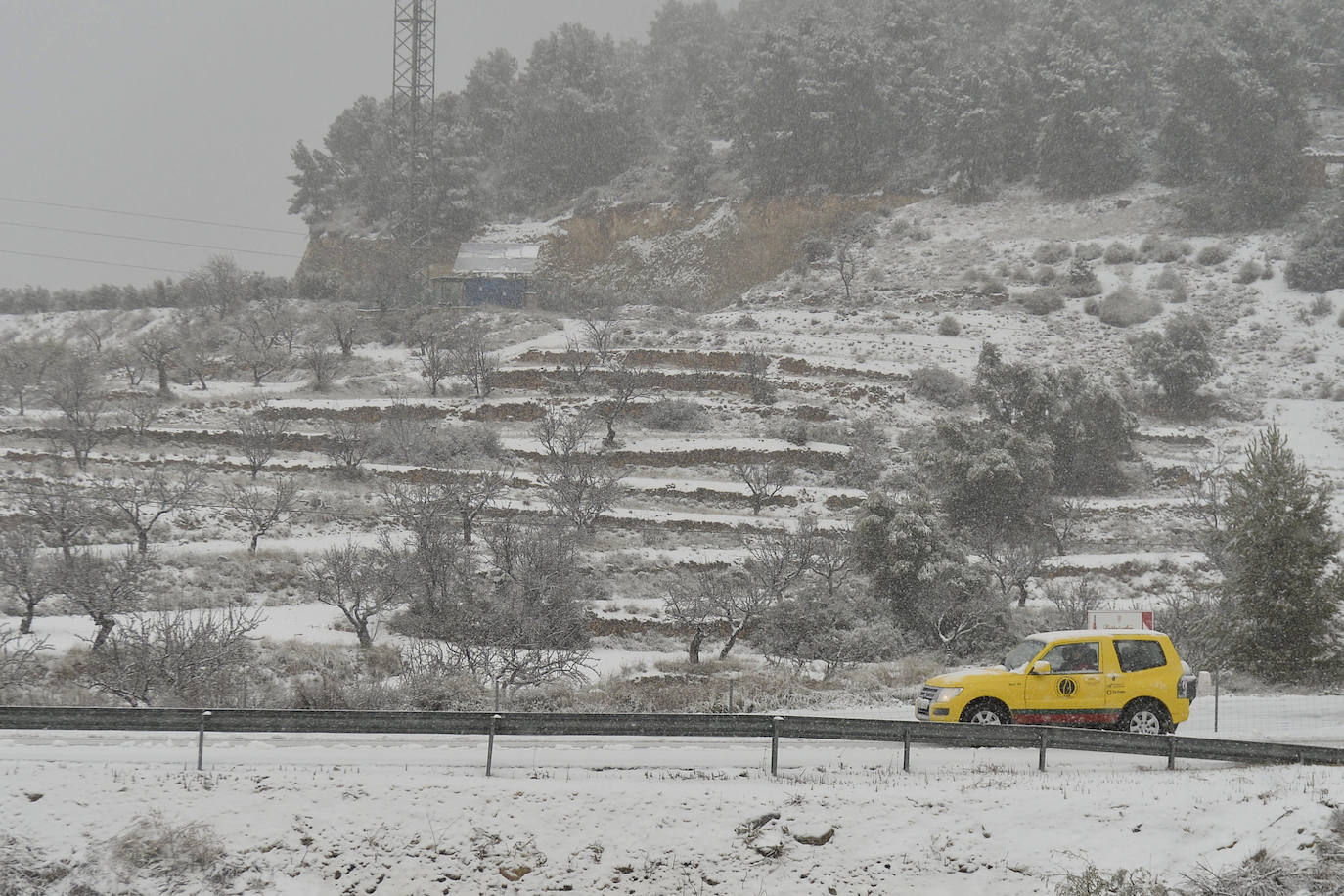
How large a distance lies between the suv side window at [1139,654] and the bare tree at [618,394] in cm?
3158

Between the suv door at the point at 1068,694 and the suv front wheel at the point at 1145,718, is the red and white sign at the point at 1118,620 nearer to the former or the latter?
the suv front wheel at the point at 1145,718

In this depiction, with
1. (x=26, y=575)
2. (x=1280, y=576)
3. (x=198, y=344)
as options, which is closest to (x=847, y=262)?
(x=198, y=344)

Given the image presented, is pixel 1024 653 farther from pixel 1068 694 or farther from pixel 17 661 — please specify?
pixel 17 661

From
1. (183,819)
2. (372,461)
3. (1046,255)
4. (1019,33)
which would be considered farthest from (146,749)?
(1019,33)

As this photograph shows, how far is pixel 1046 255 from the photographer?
61.2 metres

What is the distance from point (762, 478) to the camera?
131 ft

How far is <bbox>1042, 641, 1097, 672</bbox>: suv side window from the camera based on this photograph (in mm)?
13930

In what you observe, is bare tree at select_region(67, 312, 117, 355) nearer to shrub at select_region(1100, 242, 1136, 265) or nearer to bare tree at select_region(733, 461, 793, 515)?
bare tree at select_region(733, 461, 793, 515)

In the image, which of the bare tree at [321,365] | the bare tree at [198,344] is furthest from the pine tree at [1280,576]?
the bare tree at [198,344]

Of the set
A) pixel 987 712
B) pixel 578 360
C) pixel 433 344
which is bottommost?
pixel 987 712

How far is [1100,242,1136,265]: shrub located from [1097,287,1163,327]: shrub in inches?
155

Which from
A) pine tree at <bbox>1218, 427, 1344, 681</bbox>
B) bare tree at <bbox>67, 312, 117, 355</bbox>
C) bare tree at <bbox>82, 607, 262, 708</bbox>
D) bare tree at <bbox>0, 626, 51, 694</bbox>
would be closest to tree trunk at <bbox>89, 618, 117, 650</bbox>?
bare tree at <bbox>82, 607, 262, 708</bbox>

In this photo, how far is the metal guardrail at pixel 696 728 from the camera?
11711 millimetres

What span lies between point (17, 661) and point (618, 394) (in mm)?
29729
